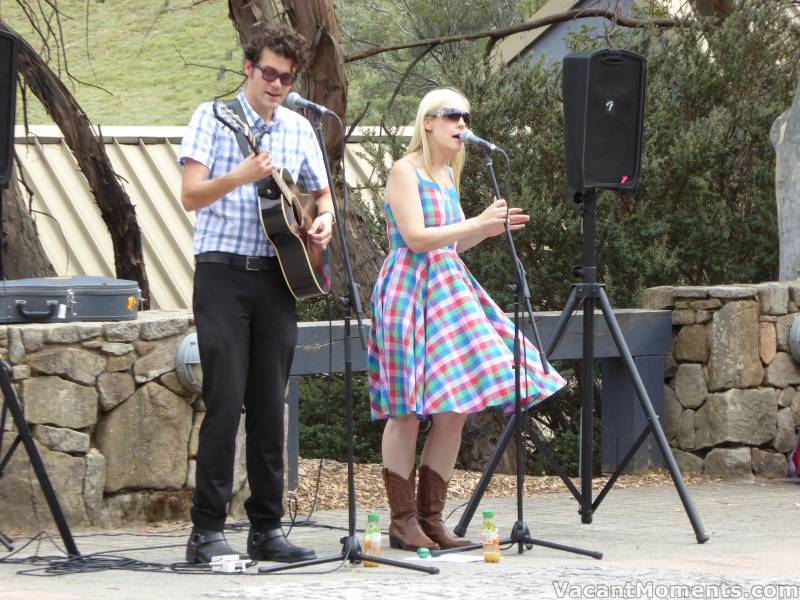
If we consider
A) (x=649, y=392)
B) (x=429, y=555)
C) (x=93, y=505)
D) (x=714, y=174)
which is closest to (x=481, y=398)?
(x=429, y=555)

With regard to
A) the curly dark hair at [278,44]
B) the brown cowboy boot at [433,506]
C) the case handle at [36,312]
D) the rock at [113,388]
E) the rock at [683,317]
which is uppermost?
the curly dark hair at [278,44]

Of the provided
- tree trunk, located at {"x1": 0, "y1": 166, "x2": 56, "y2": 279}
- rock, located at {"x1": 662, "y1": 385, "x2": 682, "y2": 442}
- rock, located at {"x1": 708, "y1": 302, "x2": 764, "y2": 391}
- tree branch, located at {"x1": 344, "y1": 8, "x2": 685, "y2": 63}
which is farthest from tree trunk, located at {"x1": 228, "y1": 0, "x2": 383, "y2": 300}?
rock, located at {"x1": 708, "y1": 302, "x2": 764, "y2": 391}

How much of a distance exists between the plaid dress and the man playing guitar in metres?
0.51

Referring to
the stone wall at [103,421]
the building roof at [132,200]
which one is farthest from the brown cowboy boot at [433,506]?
the building roof at [132,200]

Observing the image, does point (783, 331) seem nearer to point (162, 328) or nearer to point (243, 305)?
point (162, 328)

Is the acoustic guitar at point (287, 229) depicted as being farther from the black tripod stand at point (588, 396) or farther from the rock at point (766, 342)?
the rock at point (766, 342)

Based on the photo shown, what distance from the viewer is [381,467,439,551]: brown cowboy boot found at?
511cm

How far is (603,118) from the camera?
6.01m

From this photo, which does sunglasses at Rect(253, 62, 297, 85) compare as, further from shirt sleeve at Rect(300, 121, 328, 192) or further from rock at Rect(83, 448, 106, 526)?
rock at Rect(83, 448, 106, 526)

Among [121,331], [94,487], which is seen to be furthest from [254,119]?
[94,487]

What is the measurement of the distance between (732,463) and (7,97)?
4.82m

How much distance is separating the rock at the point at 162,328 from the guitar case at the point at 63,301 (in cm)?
10

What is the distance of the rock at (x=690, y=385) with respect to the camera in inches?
313

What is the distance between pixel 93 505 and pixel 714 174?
6.33 meters
